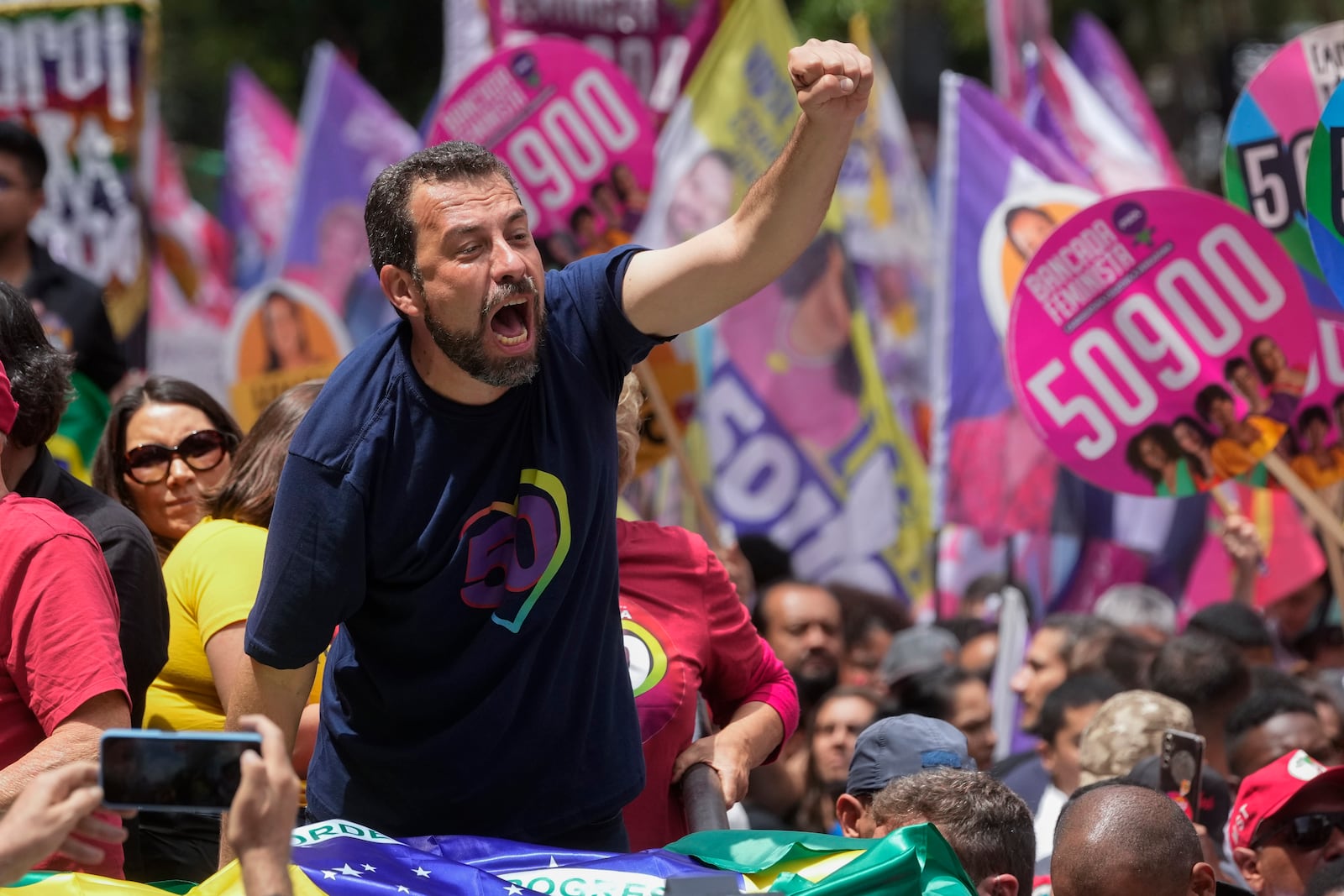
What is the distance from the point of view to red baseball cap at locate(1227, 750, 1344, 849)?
4055mm

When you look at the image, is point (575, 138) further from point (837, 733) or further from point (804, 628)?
point (837, 733)

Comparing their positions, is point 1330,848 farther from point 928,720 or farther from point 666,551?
point 666,551

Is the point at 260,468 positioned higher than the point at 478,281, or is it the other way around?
the point at 478,281

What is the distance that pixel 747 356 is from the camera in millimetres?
8445

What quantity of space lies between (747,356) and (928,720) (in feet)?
15.8

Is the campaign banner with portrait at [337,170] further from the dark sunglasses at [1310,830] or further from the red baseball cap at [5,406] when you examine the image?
the red baseball cap at [5,406]

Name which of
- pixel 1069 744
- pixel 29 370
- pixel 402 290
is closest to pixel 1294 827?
pixel 1069 744

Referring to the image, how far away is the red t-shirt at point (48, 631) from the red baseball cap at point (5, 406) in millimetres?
164

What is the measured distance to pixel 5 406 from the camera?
2916 millimetres

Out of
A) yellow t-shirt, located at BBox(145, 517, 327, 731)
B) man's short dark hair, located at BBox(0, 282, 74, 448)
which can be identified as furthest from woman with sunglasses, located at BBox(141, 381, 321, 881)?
man's short dark hair, located at BBox(0, 282, 74, 448)

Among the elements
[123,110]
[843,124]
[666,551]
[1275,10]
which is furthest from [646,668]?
[1275,10]

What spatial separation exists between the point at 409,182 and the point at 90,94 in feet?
20.4

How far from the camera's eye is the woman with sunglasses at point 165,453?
4086 millimetres

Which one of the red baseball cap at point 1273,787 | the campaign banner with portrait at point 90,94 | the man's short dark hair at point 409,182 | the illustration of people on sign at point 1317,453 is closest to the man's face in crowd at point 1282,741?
the illustration of people on sign at point 1317,453
